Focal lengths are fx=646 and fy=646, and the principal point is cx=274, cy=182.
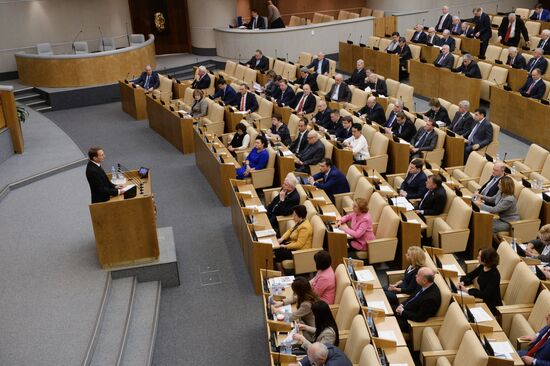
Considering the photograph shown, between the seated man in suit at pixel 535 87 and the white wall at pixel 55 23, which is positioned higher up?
the white wall at pixel 55 23

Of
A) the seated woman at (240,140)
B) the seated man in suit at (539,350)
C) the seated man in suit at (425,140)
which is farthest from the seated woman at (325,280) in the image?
the seated woman at (240,140)

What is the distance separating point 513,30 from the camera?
1551 cm

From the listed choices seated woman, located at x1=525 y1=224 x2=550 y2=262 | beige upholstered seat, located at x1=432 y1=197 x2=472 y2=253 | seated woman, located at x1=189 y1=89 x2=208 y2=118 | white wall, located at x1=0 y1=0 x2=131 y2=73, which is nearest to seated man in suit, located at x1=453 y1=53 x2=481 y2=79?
seated woman, located at x1=189 y1=89 x2=208 y2=118

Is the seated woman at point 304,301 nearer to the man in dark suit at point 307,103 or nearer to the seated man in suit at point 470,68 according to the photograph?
the man in dark suit at point 307,103

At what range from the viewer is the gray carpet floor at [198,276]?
21.8 feet

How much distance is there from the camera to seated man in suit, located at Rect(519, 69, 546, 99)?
11.3 meters

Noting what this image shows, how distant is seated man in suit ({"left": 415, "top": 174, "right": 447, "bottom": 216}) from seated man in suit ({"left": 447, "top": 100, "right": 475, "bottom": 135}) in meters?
2.89

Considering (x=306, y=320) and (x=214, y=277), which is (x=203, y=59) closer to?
(x=214, y=277)

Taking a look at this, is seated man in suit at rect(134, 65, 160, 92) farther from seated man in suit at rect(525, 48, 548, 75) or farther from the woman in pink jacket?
the woman in pink jacket

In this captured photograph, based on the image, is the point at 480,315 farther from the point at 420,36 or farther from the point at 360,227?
the point at 420,36

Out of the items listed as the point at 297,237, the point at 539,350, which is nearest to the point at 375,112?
the point at 297,237

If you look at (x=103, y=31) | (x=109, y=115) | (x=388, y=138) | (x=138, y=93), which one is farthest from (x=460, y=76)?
(x=103, y=31)

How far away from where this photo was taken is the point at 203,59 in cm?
1927

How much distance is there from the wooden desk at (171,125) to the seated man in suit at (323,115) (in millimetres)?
2389
